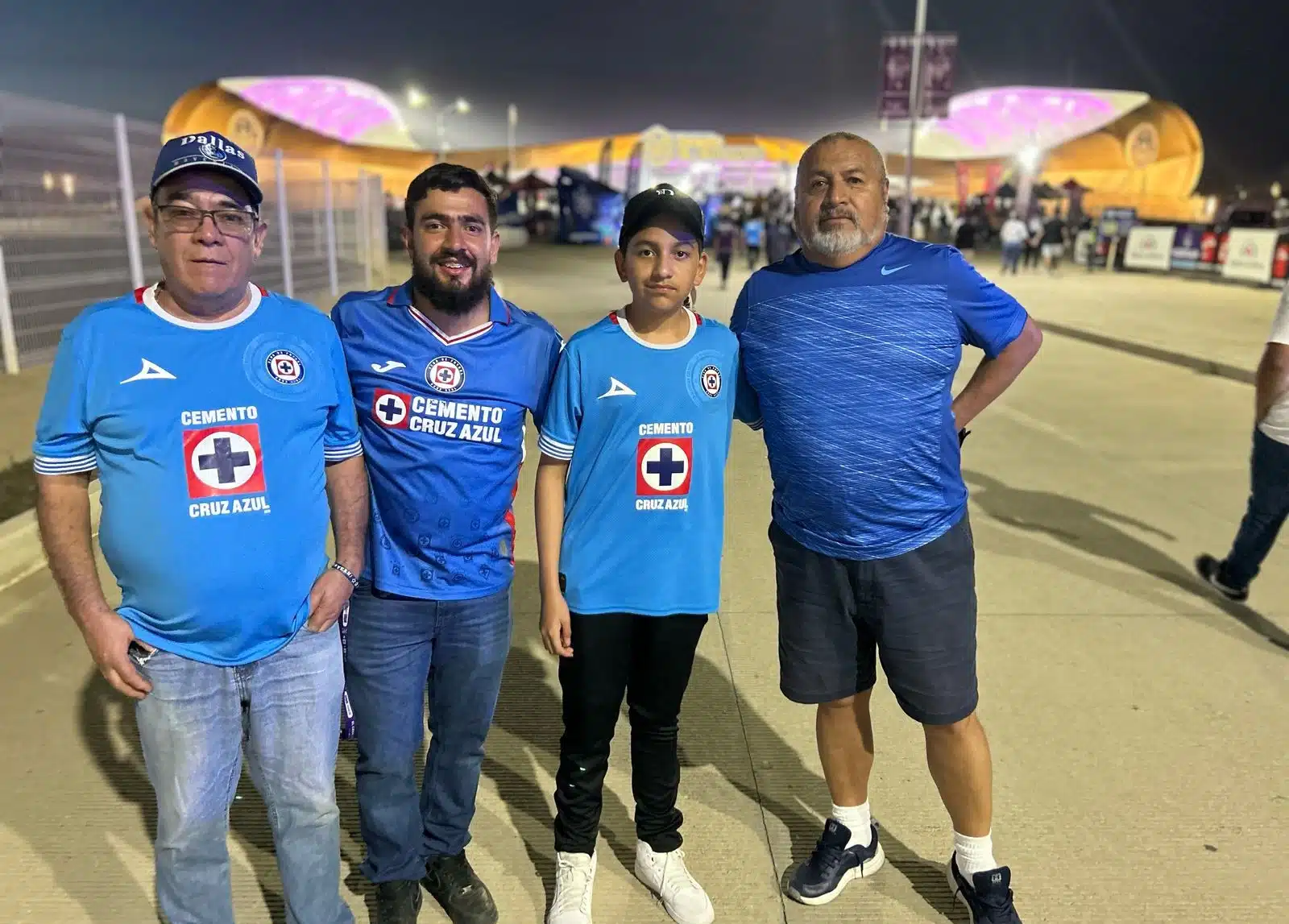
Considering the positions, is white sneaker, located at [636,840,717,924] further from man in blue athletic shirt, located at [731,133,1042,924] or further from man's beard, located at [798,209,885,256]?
man's beard, located at [798,209,885,256]

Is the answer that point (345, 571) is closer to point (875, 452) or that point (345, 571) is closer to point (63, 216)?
point (875, 452)

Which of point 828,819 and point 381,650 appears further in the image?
point 828,819

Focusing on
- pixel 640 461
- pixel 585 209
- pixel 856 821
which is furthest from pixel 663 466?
pixel 585 209

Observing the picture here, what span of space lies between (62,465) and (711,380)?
1.50 meters

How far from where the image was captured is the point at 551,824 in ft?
9.59

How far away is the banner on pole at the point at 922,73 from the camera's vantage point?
24.6m

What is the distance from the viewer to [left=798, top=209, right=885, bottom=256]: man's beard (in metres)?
2.31

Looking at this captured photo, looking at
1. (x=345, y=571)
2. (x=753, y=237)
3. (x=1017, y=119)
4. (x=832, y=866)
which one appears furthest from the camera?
(x=1017, y=119)

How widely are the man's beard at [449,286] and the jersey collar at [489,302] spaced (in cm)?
7

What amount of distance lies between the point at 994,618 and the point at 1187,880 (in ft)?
6.21

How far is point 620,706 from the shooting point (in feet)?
8.13

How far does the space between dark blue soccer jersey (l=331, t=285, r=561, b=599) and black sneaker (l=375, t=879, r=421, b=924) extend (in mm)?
792

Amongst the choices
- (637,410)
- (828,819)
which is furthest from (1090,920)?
(637,410)

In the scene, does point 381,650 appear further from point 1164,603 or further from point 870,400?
point 1164,603
